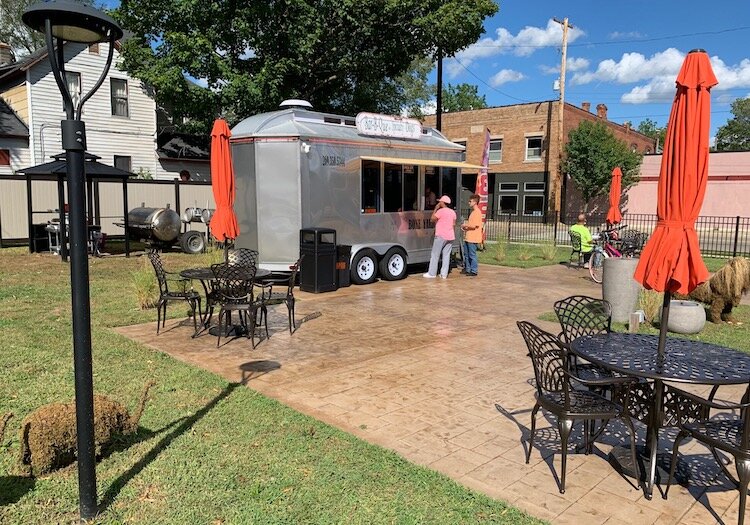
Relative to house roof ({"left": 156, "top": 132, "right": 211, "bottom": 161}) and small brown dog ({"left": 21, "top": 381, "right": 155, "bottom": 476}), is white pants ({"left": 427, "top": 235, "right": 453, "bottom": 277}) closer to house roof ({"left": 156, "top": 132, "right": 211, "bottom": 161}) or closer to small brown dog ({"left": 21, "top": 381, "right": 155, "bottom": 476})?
small brown dog ({"left": 21, "top": 381, "right": 155, "bottom": 476})

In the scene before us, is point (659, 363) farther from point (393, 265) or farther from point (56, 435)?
point (393, 265)

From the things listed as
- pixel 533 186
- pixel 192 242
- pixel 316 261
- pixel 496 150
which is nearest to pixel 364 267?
pixel 316 261

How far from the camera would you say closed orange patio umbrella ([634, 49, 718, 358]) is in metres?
3.39

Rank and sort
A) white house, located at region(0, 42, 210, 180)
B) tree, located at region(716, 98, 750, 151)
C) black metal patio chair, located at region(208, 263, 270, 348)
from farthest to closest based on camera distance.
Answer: tree, located at region(716, 98, 750, 151)
white house, located at region(0, 42, 210, 180)
black metal patio chair, located at region(208, 263, 270, 348)

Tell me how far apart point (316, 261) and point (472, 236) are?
392 centimetres

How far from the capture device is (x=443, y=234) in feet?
40.5

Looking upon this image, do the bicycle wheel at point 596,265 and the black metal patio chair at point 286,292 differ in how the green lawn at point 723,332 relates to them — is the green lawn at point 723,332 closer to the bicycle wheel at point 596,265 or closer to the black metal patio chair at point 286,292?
the bicycle wheel at point 596,265

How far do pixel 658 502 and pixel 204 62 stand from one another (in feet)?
59.7

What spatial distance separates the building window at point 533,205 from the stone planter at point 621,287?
2486 centimetres

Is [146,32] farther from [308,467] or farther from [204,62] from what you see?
[308,467]

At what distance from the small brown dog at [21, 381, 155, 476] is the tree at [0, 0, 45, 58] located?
36.7 m

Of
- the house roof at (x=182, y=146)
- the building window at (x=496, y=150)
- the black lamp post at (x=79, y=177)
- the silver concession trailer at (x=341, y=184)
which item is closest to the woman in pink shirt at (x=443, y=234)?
the silver concession trailer at (x=341, y=184)

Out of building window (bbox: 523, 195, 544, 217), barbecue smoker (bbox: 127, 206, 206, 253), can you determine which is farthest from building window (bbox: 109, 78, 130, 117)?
building window (bbox: 523, 195, 544, 217)

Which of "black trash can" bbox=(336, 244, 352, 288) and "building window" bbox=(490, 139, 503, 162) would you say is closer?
"black trash can" bbox=(336, 244, 352, 288)
